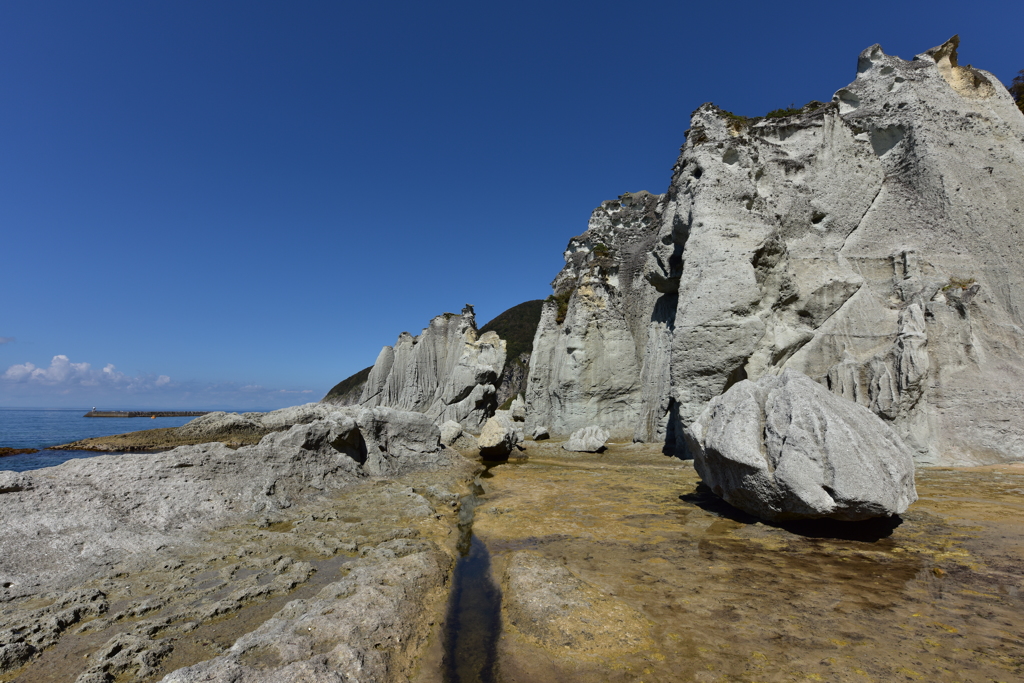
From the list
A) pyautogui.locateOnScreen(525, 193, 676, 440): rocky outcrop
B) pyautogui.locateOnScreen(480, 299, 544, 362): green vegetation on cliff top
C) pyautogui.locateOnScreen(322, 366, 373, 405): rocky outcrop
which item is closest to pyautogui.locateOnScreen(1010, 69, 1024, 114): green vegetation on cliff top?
pyautogui.locateOnScreen(525, 193, 676, 440): rocky outcrop

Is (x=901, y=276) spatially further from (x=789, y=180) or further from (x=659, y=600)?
(x=659, y=600)

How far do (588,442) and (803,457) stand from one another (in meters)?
10.9

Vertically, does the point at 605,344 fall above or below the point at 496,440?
above

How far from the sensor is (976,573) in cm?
428

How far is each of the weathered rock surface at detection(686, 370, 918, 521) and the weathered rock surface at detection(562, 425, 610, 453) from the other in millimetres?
9057

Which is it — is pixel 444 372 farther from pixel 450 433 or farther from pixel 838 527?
pixel 838 527

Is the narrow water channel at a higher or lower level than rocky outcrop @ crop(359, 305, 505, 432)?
lower

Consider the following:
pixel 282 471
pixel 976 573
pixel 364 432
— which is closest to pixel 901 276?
pixel 976 573

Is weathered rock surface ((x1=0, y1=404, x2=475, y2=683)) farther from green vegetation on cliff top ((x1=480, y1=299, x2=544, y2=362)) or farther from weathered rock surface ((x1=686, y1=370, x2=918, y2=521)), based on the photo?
green vegetation on cliff top ((x1=480, y1=299, x2=544, y2=362))

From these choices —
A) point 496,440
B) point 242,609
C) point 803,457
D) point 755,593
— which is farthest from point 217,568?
point 496,440

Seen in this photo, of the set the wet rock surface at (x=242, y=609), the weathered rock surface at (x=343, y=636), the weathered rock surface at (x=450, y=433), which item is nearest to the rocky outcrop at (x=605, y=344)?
the weathered rock surface at (x=450, y=433)

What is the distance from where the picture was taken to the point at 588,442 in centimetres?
1636

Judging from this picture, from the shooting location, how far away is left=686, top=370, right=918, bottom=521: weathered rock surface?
539 cm

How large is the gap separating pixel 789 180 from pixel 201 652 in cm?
2002
